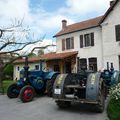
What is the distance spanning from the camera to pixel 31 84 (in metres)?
14.8

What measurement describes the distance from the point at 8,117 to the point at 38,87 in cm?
514

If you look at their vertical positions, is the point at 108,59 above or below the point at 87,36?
below

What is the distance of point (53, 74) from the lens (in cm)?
1572

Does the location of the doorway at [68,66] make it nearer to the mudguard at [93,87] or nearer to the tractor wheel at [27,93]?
the tractor wheel at [27,93]

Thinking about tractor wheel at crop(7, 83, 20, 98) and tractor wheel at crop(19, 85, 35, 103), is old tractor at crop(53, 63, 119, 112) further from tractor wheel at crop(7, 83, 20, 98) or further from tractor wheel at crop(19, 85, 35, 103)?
tractor wheel at crop(7, 83, 20, 98)

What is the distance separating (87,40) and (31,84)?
47.8 ft

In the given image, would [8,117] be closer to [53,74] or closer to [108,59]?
[53,74]

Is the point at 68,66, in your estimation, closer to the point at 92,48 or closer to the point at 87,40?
the point at 87,40

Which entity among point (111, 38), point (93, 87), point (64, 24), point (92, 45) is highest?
point (64, 24)

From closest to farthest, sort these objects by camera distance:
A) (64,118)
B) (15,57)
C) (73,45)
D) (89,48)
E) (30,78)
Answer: (64,118), (30,78), (15,57), (89,48), (73,45)

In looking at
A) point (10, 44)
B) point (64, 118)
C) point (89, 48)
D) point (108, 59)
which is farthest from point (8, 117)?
point (89, 48)

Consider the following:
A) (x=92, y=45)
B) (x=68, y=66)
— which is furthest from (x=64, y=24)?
(x=92, y=45)

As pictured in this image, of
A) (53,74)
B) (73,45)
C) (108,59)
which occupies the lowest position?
(53,74)

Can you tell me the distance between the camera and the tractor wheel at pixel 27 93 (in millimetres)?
13551
